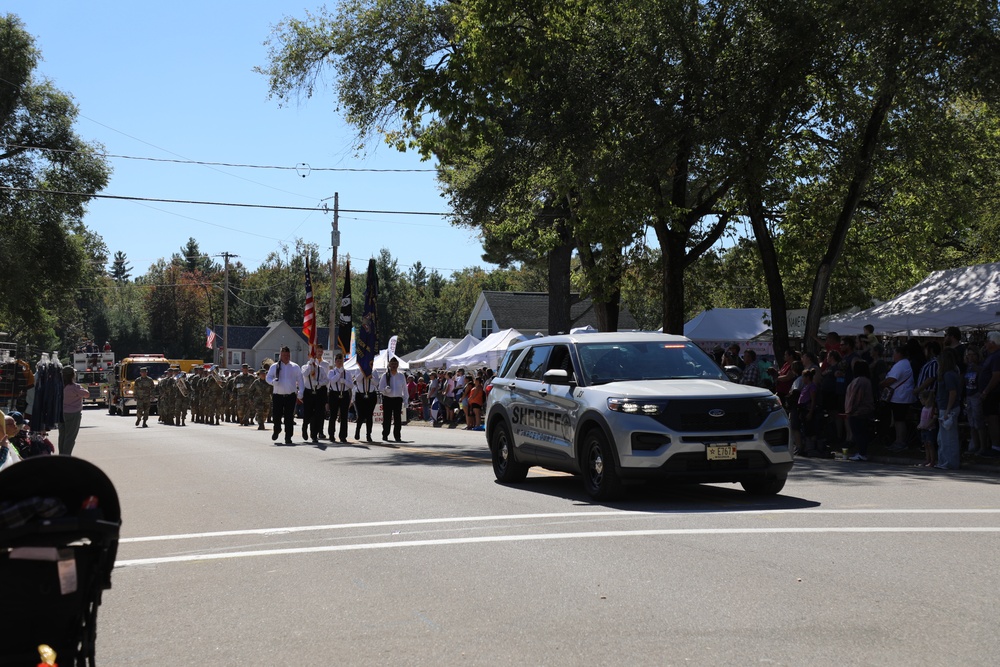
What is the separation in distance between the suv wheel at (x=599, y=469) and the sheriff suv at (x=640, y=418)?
0.04 ft

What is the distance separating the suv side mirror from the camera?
12992mm

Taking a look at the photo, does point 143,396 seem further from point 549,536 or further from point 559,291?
point 549,536

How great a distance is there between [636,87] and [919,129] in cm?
644

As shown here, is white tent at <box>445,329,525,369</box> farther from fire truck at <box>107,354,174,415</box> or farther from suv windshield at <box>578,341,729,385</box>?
suv windshield at <box>578,341,729,385</box>

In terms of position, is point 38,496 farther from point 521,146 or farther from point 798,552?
point 521,146

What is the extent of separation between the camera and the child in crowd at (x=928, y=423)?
17219 millimetres

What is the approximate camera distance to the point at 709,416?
11961 mm

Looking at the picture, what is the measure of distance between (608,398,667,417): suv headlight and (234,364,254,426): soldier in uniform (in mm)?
26541

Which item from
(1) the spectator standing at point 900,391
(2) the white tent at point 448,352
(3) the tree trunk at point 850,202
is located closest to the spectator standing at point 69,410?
(1) the spectator standing at point 900,391

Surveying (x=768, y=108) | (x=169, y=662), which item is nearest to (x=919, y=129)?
(x=768, y=108)

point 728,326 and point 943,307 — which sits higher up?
point 728,326

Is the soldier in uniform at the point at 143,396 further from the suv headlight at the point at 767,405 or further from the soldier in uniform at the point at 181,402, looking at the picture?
the suv headlight at the point at 767,405

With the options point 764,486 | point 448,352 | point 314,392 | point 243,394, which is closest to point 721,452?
point 764,486

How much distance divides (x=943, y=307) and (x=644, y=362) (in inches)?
493
